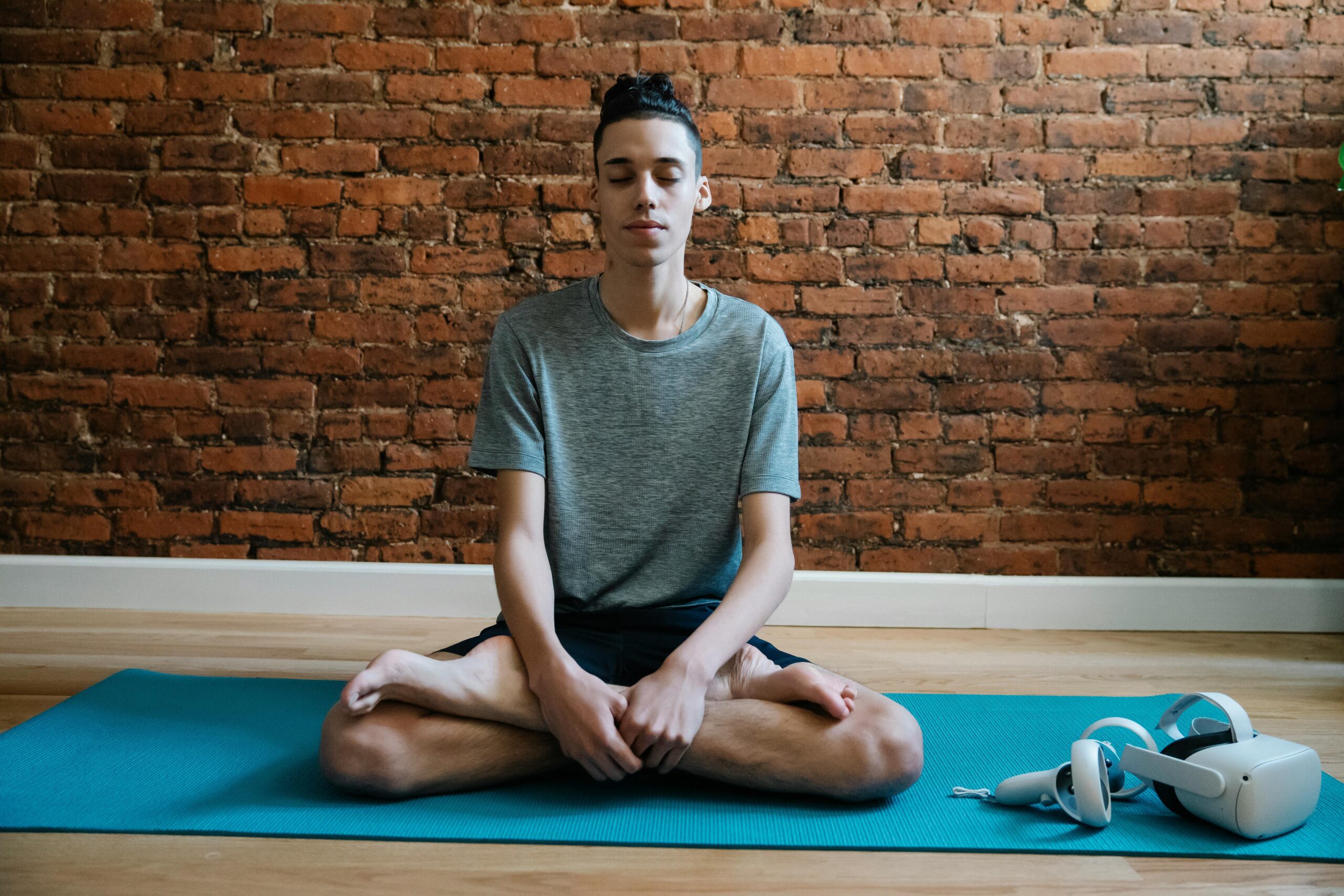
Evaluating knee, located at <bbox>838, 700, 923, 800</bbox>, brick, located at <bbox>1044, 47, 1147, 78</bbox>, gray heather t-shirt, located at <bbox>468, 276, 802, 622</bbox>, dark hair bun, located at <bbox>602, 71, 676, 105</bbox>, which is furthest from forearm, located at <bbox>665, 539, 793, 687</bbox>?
brick, located at <bbox>1044, 47, 1147, 78</bbox>

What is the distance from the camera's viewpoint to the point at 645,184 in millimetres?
1431

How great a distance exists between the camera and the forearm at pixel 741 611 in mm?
1278

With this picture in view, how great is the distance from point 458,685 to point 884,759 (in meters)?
0.56

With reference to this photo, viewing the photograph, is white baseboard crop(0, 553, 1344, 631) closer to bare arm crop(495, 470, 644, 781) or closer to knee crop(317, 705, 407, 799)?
bare arm crop(495, 470, 644, 781)

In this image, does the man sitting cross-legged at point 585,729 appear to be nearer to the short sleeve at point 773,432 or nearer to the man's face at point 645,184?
the short sleeve at point 773,432

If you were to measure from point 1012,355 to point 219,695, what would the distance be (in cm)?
199

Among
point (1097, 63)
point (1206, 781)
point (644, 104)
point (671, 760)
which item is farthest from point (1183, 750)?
point (1097, 63)

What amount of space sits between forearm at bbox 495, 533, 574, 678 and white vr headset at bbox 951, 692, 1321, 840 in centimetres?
60

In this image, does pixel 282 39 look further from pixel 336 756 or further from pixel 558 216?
pixel 336 756

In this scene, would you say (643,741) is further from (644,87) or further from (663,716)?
(644,87)

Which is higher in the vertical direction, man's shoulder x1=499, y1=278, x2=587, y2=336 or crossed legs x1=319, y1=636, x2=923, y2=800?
man's shoulder x1=499, y1=278, x2=587, y2=336

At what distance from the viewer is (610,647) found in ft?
4.79

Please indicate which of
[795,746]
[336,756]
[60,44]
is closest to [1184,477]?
[795,746]

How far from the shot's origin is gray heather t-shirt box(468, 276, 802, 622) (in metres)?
1.51
